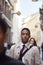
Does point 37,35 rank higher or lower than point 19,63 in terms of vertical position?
lower

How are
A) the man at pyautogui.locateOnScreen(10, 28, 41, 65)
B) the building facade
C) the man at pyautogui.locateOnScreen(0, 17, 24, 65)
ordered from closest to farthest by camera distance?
the man at pyautogui.locateOnScreen(0, 17, 24, 65) → the man at pyautogui.locateOnScreen(10, 28, 41, 65) → the building facade

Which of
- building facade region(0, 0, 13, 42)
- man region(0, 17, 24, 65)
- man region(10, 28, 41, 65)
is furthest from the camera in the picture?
building facade region(0, 0, 13, 42)

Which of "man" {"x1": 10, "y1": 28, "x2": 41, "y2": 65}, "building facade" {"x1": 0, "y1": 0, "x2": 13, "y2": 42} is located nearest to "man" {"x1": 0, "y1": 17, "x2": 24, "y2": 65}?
"man" {"x1": 10, "y1": 28, "x2": 41, "y2": 65}

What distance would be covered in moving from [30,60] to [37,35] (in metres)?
1.36

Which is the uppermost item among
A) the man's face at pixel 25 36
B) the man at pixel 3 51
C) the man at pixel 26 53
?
the man at pixel 3 51

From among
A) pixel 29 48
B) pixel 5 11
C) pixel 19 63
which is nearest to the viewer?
pixel 19 63

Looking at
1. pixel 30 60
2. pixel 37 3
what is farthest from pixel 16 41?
pixel 30 60

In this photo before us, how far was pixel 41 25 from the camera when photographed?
4605mm

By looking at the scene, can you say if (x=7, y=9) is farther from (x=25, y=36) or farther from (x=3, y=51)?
(x=3, y=51)

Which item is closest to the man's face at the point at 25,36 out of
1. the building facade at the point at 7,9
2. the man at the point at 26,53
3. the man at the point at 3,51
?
the man at the point at 26,53

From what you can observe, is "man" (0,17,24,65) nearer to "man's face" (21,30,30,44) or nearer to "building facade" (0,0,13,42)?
"man's face" (21,30,30,44)

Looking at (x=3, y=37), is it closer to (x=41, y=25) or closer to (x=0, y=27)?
(x=0, y=27)

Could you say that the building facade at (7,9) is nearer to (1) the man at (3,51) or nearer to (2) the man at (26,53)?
(2) the man at (26,53)

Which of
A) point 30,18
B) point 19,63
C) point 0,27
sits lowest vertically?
point 30,18
